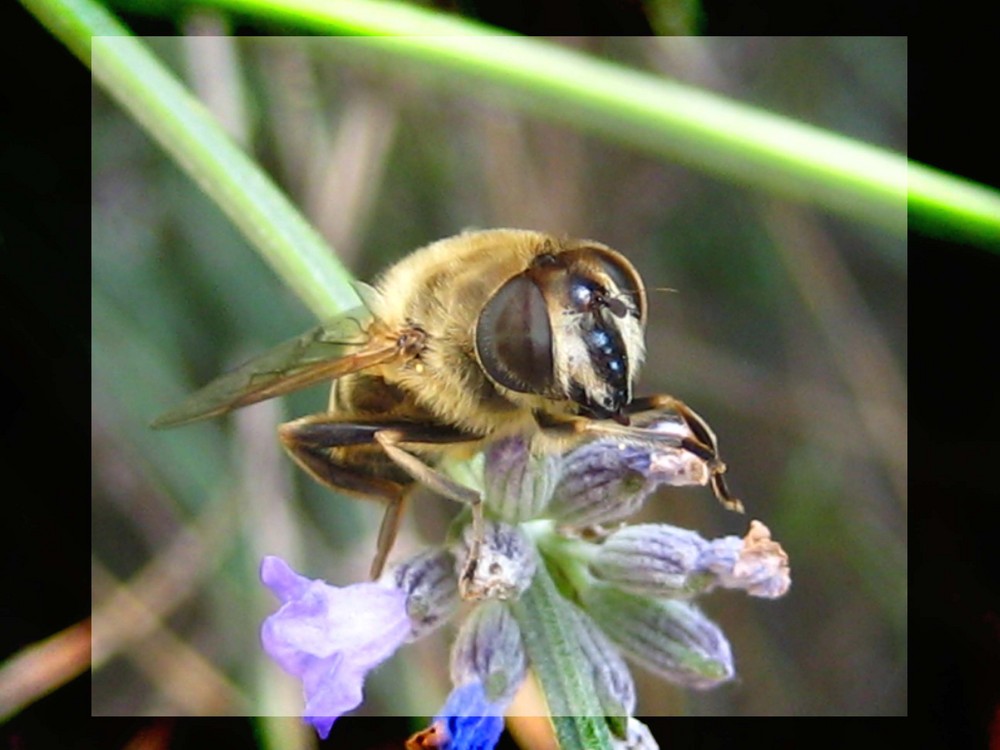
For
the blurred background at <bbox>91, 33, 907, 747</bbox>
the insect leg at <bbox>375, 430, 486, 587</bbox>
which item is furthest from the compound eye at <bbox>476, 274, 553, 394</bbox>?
the blurred background at <bbox>91, 33, 907, 747</bbox>

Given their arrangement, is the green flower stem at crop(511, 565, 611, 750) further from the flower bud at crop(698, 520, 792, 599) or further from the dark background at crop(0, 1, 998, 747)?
the dark background at crop(0, 1, 998, 747)

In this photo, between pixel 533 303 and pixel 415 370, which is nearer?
pixel 533 303

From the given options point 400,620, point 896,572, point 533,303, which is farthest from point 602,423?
point 896,572

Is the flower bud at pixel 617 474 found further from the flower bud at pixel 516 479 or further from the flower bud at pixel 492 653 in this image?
the flower bud at pixel 492 653

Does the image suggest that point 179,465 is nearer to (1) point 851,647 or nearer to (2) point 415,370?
(2) point 415,370

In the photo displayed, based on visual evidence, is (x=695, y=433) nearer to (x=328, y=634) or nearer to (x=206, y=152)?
(x=328, y=634)
